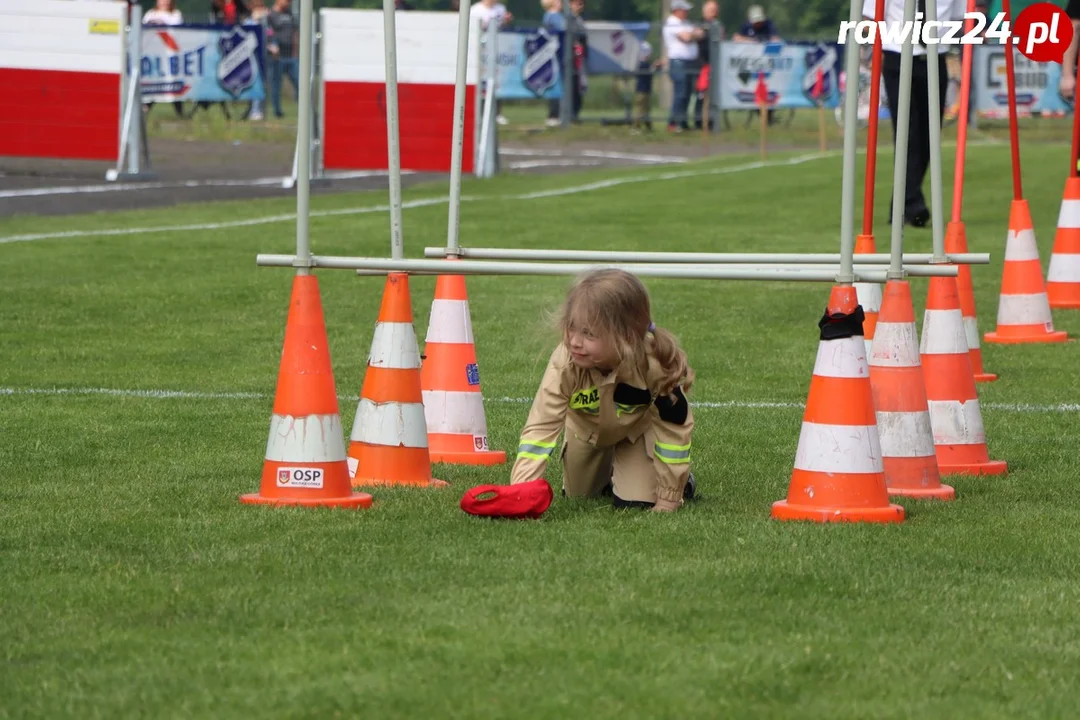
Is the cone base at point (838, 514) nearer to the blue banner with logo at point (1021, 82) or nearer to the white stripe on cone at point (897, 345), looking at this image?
the white stripe on cone at point (897, 345)

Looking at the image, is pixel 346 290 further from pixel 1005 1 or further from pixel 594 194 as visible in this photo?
pixel 594 194

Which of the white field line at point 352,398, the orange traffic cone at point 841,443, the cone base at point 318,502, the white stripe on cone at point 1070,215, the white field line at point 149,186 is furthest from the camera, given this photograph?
the white field line at point 149,186

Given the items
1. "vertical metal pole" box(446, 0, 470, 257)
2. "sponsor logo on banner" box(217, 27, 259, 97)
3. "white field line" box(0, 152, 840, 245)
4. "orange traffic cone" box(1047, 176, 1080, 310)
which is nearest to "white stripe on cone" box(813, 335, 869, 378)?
"vertical metal pole" box(446, 0, 470, 257)

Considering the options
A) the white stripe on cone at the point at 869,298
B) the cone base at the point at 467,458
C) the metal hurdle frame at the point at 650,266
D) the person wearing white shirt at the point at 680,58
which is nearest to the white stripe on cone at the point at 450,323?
the metal hurdle frame at the point at 650,266

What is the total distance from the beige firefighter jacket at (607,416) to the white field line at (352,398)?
1956 millimetres

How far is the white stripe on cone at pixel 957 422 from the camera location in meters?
6.46

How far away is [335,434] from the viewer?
5797 millimetres

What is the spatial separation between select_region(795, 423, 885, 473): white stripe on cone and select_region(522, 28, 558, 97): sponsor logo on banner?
25697 mm

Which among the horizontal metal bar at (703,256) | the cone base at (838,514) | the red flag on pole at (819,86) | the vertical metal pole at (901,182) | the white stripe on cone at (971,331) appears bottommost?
the cone base at (838,514)

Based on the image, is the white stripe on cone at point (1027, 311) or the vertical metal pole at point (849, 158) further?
the white stripe on cone at point (1027, 311)

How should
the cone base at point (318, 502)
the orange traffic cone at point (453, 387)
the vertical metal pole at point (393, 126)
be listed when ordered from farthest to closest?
1. the orange traffic cone at point (453, 387)
2. the vertical metal pole at point (393, 126)
3. the cone base at point (318, 502)

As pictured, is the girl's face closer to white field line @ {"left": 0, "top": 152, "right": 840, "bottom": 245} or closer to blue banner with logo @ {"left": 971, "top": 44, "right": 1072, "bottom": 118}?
white field line @ {"left": 0, "top": 152, "right": 840, "bottom": 245}

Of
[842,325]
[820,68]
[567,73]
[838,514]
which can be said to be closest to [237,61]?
[567,73]

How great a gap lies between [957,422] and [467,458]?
65.7 inches
